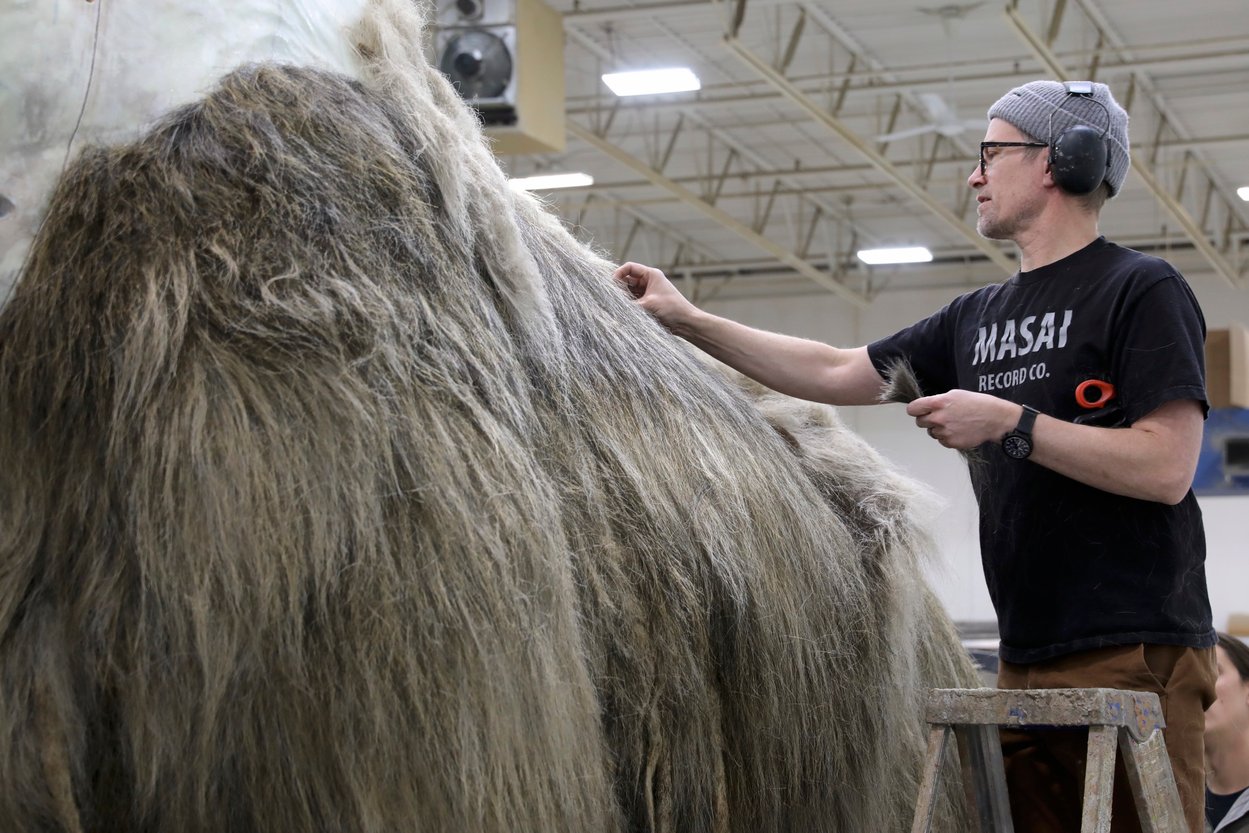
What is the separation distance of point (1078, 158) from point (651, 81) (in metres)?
10.4

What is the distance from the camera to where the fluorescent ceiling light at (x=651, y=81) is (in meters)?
12.8

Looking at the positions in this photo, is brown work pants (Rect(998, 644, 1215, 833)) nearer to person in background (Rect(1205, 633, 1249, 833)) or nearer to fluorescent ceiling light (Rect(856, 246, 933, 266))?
person in background (Rect(1205, 633, 1249, 833))

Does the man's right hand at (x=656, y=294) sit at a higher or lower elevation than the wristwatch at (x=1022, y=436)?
higher

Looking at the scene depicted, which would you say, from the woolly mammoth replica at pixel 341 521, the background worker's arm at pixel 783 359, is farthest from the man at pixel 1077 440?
the woolly mammoth replica at pixel 341 521

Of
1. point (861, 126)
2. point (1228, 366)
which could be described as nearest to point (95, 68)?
point (1228, 366)

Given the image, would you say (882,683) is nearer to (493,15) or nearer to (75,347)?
(75,347)

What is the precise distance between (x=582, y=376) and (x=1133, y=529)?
1.08 m

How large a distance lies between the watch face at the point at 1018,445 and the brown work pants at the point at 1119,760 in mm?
409

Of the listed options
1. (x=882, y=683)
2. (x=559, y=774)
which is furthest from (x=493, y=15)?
(x=559, y=774)

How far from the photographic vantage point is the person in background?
3.67 meters

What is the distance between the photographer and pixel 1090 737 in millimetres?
2465

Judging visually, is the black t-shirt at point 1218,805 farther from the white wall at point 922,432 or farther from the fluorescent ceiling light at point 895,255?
the fluorescent ceiling light at point 895,255

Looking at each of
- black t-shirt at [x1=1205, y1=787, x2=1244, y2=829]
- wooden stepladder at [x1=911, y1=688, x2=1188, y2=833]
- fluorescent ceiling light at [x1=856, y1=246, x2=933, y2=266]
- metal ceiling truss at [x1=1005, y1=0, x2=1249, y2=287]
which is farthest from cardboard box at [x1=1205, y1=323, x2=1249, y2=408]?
fluorescent ceiling light at [x1=856, y1=246, x2=933, y2=266]

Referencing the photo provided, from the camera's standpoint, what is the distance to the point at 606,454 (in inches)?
97.1
